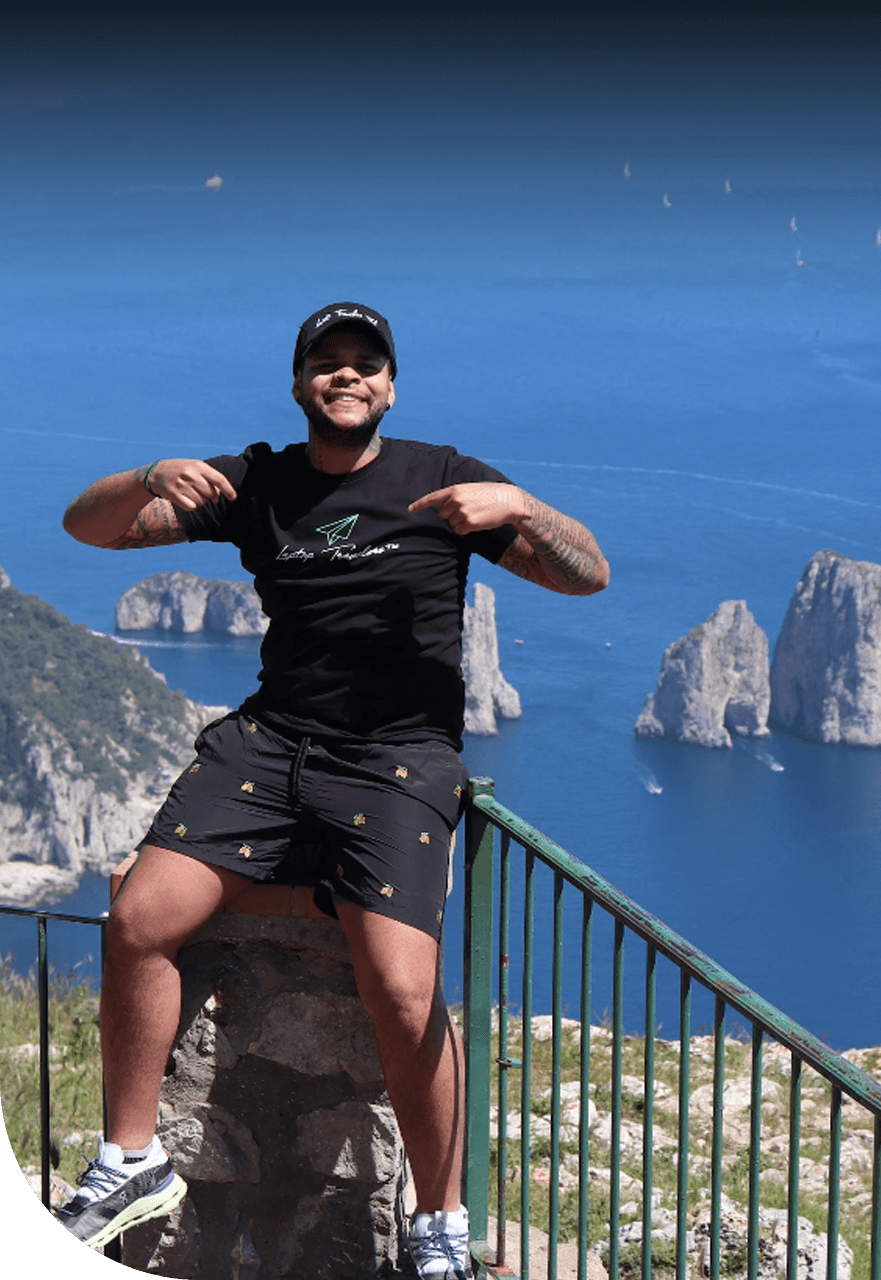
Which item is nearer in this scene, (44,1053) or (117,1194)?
(117,1194)

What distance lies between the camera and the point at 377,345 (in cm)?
275

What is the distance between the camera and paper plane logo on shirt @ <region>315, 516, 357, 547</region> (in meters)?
2.66

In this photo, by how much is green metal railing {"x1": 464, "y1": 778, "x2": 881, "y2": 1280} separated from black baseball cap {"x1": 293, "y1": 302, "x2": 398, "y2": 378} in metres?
0.85

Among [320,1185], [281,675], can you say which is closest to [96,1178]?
[320,1185]

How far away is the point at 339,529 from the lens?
2.67 m

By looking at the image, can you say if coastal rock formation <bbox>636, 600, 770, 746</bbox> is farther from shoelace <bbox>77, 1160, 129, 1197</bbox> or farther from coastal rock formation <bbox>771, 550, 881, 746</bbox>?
shoelace <bbox>77, 1160, 129, 1197</bbox>

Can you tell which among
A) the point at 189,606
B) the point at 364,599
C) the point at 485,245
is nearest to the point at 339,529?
the point at 364,599

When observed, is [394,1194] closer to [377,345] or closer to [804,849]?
[377,345]

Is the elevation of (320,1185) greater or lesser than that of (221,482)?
lesser

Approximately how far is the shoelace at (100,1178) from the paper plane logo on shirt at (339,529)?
116 centimetres

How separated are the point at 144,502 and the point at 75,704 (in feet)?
314

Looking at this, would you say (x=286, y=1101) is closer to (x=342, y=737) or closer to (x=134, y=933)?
(x=134, y=933)

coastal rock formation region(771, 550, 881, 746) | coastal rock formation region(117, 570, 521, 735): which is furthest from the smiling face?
coastal rock formation region(771, 550, 881, 746)

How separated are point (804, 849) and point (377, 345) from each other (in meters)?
94.4
